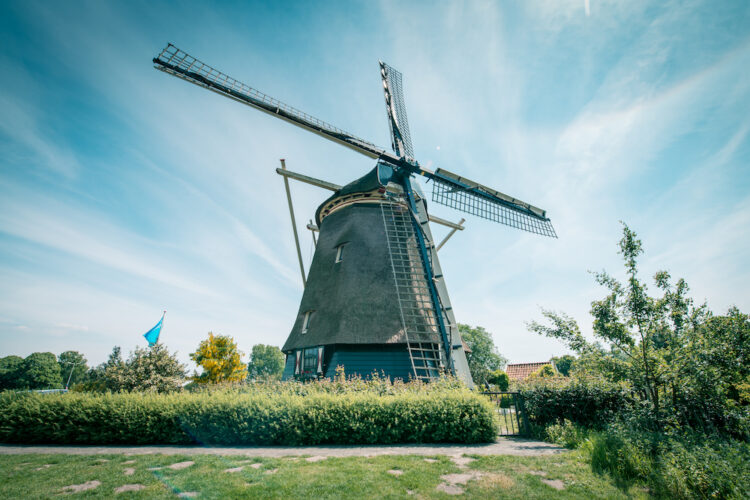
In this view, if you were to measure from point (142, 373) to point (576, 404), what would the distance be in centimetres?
1399

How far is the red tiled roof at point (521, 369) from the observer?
85.9 ft

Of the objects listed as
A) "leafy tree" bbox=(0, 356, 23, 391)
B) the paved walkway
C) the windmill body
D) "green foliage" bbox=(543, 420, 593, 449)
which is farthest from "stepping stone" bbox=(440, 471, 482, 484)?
"leafy tree" bbox=(0, 356, 23, 391)

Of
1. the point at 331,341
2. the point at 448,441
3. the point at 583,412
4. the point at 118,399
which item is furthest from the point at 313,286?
the point at 583,412

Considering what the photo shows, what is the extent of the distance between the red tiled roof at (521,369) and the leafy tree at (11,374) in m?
77.1

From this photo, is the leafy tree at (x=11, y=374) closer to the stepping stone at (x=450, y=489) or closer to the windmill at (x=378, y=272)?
the windmill at (x=378, y=272)

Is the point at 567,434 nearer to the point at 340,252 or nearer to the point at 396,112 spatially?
the point at 340,252

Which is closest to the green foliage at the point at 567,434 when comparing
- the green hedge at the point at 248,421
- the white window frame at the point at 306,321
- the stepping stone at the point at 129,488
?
the green hedge at the point at 248,421

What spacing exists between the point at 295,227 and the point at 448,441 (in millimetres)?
10701

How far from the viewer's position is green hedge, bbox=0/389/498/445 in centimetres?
643

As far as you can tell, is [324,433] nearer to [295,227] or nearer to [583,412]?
[583,412]

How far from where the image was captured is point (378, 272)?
Result: 12.1 metres

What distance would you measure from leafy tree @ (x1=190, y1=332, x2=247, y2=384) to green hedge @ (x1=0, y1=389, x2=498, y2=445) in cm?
1170

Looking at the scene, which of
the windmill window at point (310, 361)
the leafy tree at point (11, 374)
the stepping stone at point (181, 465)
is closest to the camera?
the stepping stone at point (181, 465)

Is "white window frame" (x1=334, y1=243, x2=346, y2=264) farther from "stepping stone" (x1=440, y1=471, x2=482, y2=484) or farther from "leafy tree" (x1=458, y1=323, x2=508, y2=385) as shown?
"leafy tree" (x1=458, y1=323, x2=508, y2=385)
